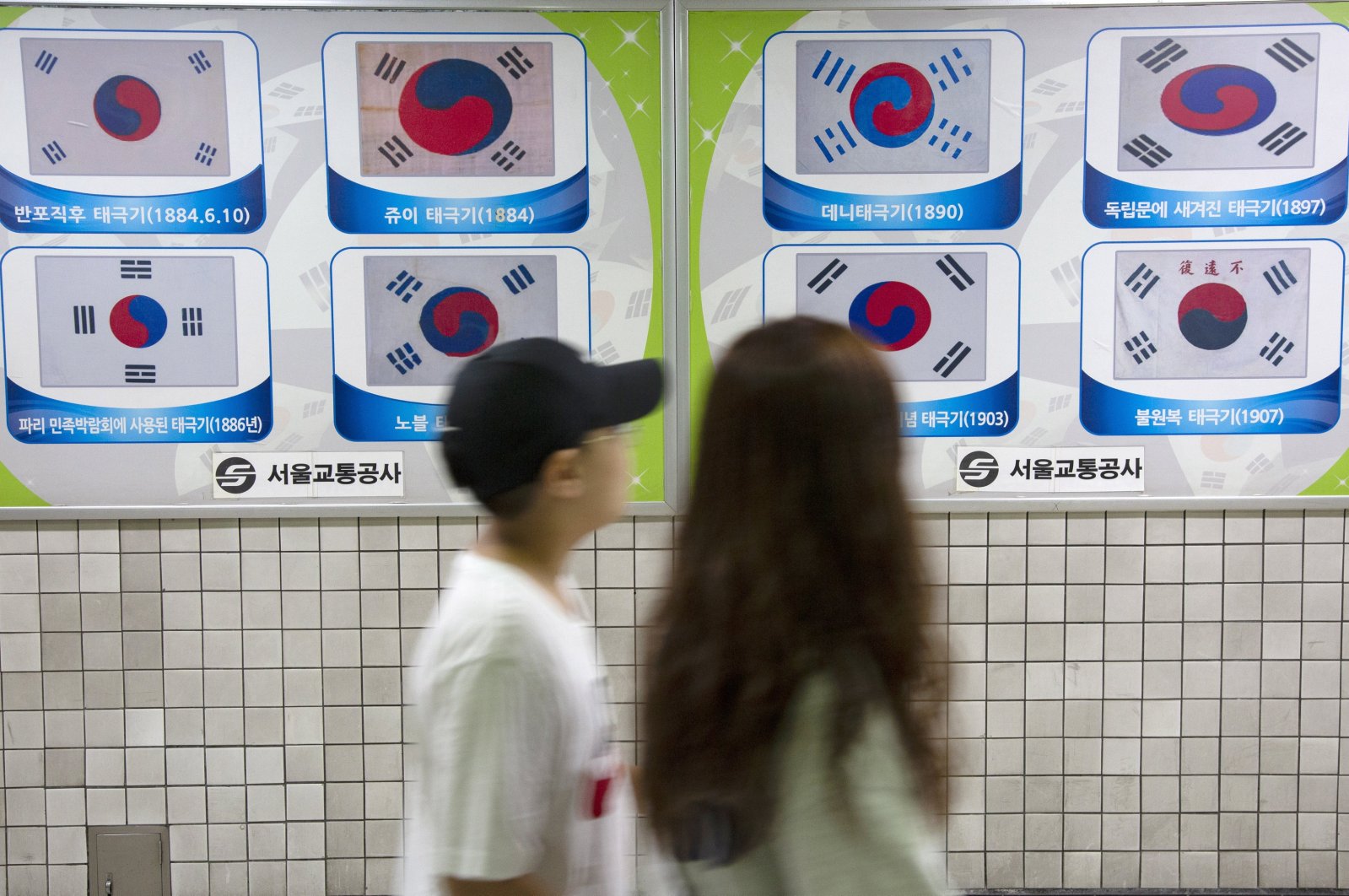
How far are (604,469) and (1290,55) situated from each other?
8.64 feet

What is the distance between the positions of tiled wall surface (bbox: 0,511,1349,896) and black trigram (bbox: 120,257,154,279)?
729 mm

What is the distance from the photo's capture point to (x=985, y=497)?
280 cm

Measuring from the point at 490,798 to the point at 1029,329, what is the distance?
2226mm

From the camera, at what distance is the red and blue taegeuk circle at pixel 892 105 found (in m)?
2.69

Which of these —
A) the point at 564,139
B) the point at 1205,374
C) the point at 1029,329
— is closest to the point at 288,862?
the point at 564,139

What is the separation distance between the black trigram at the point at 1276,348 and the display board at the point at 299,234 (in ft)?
5.72

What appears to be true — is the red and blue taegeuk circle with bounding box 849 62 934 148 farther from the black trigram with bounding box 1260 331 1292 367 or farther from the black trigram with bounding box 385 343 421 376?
the black trigram with bounding box 385 343 421 376

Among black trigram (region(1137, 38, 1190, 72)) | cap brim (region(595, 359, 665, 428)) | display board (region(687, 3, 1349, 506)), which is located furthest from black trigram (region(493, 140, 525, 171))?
black trigram (region(1137, 38, 1190, 72))

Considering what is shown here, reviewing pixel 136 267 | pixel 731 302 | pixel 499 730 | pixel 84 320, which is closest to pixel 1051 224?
pixel 731 302

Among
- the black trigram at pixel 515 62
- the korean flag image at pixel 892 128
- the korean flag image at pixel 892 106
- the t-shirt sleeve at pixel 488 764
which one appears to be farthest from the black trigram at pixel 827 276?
the t-shirt sleeve at pixel 488 764

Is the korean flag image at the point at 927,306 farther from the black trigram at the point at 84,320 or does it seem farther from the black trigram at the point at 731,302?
the black trigram at the point at 84,320

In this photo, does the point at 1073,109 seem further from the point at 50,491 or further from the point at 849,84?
the point at 50,491

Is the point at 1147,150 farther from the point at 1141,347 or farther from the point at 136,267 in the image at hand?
the point at 136,267

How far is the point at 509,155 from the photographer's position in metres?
2.70
